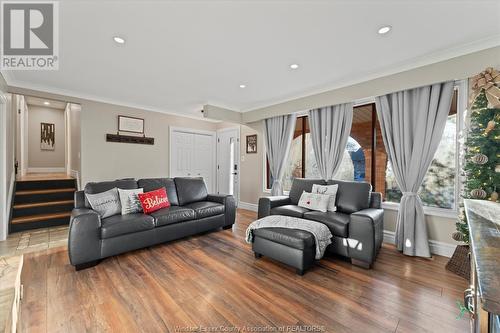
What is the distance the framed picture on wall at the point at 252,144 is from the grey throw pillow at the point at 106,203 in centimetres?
Result: 326

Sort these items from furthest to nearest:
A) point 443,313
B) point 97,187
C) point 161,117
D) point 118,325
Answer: point 161,117, point 97,187, point 443,313, point 118,325

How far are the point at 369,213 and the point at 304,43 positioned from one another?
2142 mm

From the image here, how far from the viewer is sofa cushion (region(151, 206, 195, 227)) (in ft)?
10.0

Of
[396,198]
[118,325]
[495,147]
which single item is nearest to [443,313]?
[495,147]

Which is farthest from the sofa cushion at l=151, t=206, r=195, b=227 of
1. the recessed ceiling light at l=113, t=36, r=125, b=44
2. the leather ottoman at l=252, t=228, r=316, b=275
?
the recessed ceiling light at l=113, t=36, r=125, b=44

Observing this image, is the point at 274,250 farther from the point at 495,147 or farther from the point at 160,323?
the point at 495,147

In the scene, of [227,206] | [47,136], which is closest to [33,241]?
[227,206]

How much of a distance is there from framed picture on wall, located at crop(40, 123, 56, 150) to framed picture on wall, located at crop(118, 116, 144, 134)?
12.5 feet

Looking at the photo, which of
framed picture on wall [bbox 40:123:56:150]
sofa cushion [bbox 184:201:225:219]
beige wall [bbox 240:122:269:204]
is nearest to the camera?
sofa cushion [bbox 184:201:225:219]

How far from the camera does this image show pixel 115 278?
2.28m

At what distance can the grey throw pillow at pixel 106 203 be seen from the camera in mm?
2844

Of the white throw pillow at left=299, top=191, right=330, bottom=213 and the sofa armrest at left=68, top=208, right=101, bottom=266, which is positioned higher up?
the white throw pillow at left=299, top=191, right=330, bottom=213

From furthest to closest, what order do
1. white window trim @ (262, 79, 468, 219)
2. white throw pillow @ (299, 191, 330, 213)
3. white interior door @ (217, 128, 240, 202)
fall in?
white interior door @ (217, 128, 240, 202) → white throw pillow @ (299, 191, 330, 213) → white window trim @ (262, 79, 468, 219)

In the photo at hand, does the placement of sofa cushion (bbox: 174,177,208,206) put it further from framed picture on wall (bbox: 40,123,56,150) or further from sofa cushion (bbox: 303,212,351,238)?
framed picture on wall (bbox: 40,123,56,150)
